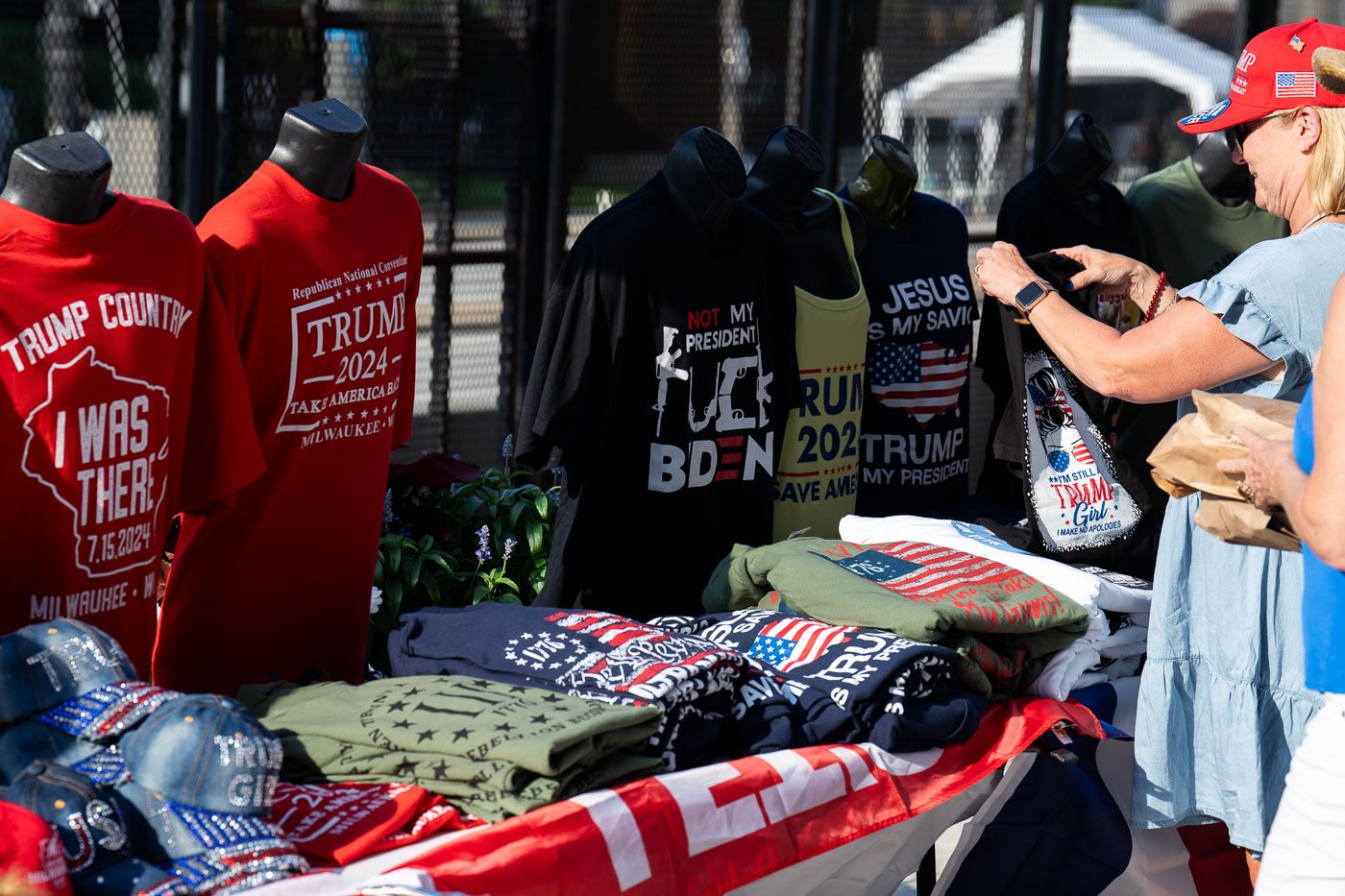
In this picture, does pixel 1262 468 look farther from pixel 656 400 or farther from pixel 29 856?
pixel 29 856

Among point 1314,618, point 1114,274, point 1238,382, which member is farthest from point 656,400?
point 1314,618

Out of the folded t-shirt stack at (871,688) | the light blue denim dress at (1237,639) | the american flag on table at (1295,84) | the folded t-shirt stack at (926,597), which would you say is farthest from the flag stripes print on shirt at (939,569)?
the american flag on table at (1295,84)

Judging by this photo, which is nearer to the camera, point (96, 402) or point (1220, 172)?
point (96, 402)

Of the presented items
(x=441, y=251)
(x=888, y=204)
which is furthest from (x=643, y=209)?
(x=441, y=251)

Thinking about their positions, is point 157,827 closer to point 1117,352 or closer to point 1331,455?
point 1331,455

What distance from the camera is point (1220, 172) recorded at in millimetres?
4184

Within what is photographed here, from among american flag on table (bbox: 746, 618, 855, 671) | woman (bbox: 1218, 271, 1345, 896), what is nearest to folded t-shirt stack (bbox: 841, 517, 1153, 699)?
american flag on table (bbox: 746, 618, 855, 671)

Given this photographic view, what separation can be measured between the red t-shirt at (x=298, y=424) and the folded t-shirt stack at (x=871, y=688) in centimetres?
81

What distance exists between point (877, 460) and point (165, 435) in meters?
1.95

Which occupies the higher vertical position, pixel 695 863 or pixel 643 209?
pixel 643 209

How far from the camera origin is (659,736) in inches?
76.9

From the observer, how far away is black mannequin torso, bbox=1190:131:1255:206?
4164 millimetres

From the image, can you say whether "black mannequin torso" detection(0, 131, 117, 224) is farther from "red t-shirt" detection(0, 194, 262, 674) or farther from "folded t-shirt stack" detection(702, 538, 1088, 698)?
"folded t-shirt stack" detection(702, 538, 1088, 698)

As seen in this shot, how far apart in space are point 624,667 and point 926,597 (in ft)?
2.08
